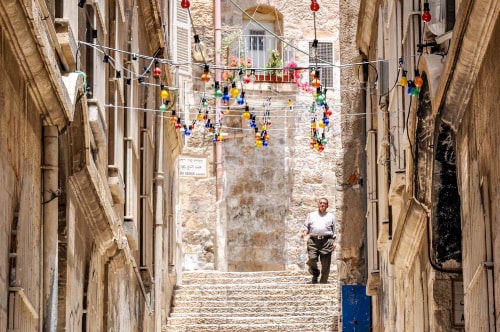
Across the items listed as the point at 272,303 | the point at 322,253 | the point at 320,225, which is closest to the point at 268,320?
the point at 272,303

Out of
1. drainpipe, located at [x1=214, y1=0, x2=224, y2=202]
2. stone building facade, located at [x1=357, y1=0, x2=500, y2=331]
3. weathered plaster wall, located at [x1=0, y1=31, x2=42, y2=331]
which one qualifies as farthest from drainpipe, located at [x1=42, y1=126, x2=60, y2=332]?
drainpipe, located at [x1=214, y1=0, x2=224, y2=202]

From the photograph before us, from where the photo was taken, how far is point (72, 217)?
11188 mm

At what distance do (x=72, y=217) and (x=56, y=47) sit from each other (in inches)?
53.3

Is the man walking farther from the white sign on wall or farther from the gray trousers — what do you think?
the white sign on wall

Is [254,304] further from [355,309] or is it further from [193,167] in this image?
[193,167]

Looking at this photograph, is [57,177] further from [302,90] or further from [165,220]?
[302,90]

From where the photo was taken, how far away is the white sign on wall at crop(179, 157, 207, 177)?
28.5 meters

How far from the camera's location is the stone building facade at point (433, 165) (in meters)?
8.94

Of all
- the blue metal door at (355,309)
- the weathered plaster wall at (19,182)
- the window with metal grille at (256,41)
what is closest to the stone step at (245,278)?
the blue metal door at (355,309)

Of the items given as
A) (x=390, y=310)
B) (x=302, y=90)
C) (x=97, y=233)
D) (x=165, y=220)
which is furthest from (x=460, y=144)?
(x=302, y=90)

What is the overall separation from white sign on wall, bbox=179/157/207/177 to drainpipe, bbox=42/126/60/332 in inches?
715

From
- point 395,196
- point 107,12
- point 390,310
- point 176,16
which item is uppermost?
point 176,16

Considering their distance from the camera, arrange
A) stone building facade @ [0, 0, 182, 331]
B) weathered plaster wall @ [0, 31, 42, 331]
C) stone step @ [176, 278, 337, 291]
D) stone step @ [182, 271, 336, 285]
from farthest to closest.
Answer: stone step @ [182, 271, 336, 285], stone step @ [176, 278, 337, 291], stone building facade @ [0, 0, 182, 331], weathered plaster wall @ [0, 31, 42, 331]

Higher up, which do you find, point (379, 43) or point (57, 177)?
point (379, 43)
